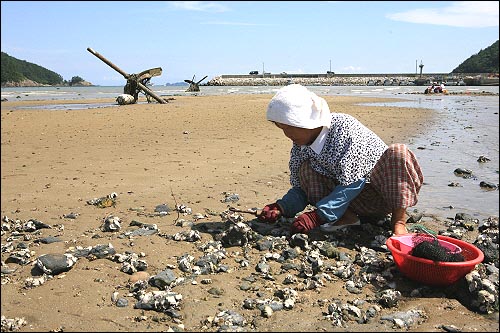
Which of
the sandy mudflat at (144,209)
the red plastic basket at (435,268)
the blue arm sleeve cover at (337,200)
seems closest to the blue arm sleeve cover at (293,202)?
the blue arm sleeve cover at (337,200)

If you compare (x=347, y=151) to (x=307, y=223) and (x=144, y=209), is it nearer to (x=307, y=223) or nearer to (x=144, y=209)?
(x=307, y=223)

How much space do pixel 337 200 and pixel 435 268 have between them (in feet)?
3.61

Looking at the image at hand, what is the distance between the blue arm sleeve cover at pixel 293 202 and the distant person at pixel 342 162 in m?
0.33

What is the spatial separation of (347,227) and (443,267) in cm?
130

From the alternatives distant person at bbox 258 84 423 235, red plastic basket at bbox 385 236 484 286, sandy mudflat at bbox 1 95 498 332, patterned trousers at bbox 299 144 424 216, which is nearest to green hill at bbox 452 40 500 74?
sandy mudflat at bbox 1 95 498 332

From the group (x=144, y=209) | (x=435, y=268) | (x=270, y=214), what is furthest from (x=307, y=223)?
(x=144, y=209)

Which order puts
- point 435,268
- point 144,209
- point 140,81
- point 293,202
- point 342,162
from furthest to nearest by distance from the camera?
1. point 140,81
2. point 144,209
3. point 293,202
4. point 342,162
5. point 435,268

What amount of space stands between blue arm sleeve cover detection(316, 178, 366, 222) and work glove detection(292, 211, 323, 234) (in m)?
0.06

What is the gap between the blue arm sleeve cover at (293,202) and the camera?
14.9ft

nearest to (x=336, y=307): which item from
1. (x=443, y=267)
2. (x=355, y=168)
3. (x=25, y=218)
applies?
(x=443, y=267)

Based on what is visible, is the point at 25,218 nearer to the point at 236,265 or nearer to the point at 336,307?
the point at 236,265

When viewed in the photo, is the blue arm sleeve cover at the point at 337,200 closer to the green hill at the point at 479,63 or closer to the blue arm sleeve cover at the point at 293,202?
the blue arm sleeve cover at the point at 293,202

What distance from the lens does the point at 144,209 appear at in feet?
16.9

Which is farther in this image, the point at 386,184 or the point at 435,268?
the point at 386,184
